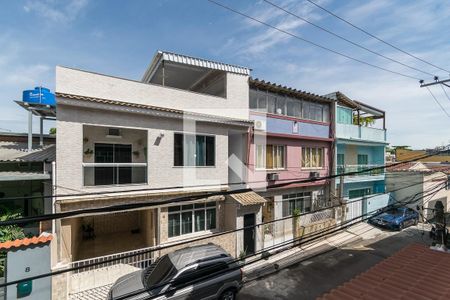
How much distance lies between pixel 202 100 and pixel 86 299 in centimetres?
962

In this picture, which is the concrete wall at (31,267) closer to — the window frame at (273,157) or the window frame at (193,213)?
the window frame at (193,213)

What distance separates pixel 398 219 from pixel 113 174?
2166cm

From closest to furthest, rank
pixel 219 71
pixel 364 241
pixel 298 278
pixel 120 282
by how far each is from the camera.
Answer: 1. pixel 120 282
2. pixel 298 278
3. pixel 219 71
4. pixel 364 241

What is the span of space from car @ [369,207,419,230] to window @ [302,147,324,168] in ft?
22.1

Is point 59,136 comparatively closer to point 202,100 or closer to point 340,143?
point 202,100

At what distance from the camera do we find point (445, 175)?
24578 millimetres

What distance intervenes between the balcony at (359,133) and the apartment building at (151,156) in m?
9.38

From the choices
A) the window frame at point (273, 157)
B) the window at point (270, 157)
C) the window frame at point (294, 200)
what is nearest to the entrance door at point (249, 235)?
the window frame at point (273, 157)

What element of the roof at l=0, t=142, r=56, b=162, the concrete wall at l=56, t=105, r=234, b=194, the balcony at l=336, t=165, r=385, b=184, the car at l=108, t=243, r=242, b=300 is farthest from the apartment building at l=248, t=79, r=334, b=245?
the roof at l=0, t=142, r=56, b=162

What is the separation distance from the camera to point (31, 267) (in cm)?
792

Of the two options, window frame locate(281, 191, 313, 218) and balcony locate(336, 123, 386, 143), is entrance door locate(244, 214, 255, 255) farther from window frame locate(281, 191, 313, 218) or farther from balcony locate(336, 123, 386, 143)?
balcony locate(336, 123, 386, 143)

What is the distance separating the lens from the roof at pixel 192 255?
855cm

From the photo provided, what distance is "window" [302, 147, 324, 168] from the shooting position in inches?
687

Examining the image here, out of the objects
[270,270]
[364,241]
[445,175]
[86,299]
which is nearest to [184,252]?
[86,299]
